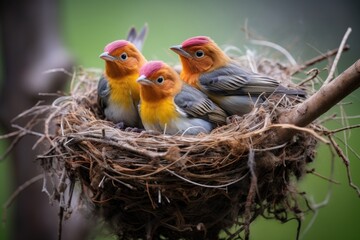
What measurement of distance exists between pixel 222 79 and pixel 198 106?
354 mm

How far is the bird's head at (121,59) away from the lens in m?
A: 4.84

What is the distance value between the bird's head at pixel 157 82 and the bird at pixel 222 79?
0.25 m

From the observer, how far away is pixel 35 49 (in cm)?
571

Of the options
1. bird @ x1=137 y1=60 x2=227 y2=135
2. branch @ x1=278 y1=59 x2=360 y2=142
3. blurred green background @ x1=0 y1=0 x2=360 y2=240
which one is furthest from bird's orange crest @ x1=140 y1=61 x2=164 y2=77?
blurred green background @ x1=0 y1=0 x2=360 y2=240

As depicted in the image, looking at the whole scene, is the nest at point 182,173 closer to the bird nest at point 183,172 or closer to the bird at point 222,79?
the bird nest at point 183,172

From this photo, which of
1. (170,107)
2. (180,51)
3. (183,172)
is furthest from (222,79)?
(183,172)

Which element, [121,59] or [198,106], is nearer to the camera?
[198,106]

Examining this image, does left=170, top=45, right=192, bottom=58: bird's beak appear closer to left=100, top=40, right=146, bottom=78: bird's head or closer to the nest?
left=100, top=40, right=146, bottom=78: bird's head

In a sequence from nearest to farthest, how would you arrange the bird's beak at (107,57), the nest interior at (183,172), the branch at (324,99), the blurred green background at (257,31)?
the branch at (324,99), the nest interior at (183,172), the bird's beak at (107,57), the blurred green background at (257,31)

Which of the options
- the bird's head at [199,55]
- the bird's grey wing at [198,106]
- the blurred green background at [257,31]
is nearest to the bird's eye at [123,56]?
the bird's head at [199,55]

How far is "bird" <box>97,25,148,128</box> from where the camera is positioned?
493cm

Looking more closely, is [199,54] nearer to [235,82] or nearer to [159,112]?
[235,82]

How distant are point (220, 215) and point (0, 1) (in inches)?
125

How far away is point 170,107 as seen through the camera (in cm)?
465
